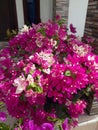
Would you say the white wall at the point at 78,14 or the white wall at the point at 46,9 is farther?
the white wall at the point at 46,9

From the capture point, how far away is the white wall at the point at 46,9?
1058mm

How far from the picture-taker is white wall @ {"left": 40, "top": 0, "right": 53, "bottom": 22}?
3.47 feet

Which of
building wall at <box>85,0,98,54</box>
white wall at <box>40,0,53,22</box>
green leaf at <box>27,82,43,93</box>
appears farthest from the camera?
white wall at <box>40,0,53,22</box>

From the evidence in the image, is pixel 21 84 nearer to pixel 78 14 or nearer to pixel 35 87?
pixel 35 87

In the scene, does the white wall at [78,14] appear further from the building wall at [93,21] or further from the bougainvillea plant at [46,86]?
the bougainvillea plant at [46,86]

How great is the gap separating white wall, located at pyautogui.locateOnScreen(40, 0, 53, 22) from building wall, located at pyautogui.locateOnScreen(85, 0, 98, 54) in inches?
13.2

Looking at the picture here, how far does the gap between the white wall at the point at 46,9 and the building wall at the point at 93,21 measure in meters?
0.34

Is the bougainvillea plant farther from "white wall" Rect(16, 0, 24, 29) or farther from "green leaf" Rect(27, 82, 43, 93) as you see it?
"white wall" Rect(16, 0, 24, 29)

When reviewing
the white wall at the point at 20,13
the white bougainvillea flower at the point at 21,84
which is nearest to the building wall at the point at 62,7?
the white wall at the point at 20,13

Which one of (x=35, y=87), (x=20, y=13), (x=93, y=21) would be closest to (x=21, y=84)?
(x=35, y=87)

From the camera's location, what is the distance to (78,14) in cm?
90

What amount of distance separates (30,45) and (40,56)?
20cm

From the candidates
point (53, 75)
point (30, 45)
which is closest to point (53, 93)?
point (53, 75)

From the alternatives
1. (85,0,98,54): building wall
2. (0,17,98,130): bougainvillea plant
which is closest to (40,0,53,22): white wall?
(85,0,98,54): building wall
